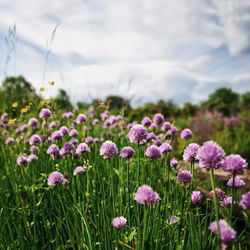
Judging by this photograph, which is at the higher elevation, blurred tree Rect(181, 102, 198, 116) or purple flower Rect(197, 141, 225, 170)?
blurred tree Rect(181, 102, 198, 116)

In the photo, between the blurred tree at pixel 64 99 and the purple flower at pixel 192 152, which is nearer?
the purple flower at pixel 192 152

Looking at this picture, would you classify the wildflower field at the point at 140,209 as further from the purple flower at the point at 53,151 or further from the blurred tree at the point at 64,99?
the blurred tree at the point at 64,99

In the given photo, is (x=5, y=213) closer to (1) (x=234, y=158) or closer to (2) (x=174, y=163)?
(2) (x=174, y=163)

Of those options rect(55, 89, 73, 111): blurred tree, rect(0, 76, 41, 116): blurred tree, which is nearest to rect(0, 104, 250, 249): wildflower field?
rect(0, 76, 41, 116): blurred tree

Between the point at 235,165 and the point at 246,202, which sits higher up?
the point at 235,165

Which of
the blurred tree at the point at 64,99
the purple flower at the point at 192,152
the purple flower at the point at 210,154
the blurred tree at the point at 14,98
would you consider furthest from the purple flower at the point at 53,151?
the blurred tree at the point at 64,99

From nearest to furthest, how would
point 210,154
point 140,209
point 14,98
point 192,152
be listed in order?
point 210,154
point 192,152
point 140,209
point 14,98

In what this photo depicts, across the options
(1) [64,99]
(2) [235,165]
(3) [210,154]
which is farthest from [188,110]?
(3) [210,154]

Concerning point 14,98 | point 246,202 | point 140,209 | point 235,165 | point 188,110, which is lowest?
point 140,209

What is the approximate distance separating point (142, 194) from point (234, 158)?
449mm

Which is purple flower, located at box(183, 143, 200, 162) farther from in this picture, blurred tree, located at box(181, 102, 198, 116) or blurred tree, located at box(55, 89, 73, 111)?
blurred tree, located at box(181, 102, 198, 116)

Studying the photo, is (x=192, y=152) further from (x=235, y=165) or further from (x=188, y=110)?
(x=188, y=110)

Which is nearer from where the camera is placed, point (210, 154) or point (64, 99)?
point (210, 154)

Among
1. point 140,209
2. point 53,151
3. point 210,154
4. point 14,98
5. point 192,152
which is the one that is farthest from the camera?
point 14,98
